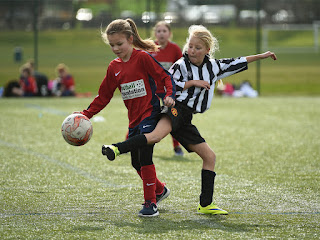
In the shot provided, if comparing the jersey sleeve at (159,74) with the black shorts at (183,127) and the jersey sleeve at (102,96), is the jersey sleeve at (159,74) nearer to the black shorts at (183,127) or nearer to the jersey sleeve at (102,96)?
the black shorts at (183,127)

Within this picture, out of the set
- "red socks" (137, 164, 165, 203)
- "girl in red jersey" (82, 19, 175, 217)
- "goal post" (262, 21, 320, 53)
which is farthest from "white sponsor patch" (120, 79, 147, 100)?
"goal post" (262, 21, 320, 53)

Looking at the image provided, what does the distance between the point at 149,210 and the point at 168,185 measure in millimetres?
1322

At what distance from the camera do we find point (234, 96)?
17.8 metres

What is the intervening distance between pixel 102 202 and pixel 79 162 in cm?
225

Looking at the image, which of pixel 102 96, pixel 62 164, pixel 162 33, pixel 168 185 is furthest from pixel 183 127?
pixel 162 33

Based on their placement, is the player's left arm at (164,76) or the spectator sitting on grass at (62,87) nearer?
the player's left arm at (164,76)

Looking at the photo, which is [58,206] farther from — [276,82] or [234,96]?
[276,82]

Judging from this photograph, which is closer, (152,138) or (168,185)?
(152,138)

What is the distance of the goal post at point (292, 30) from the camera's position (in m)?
28.9

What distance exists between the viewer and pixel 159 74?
5.11 m

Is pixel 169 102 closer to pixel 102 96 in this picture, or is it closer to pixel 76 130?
pixel 102 96

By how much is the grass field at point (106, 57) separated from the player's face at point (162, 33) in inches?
432

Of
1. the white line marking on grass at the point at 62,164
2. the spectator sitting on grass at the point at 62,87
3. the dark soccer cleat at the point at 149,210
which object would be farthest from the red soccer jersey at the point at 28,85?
the dark soccer cleat at the point at 149,210

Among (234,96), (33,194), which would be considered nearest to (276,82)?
(234,96)
